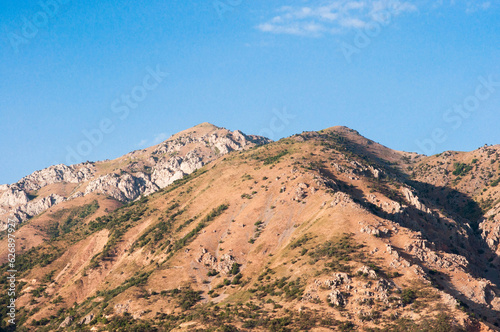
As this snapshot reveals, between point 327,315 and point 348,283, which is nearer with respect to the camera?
point 327,315

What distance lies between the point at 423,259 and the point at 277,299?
166ft

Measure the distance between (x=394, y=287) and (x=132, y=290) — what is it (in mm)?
101576

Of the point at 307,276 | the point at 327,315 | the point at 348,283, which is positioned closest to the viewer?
the point at 327,315

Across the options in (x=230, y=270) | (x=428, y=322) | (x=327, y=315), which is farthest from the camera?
(x=230, y=270)

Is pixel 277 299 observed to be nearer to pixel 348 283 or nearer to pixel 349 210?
pixel 348 283

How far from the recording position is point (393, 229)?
17925 centimetres

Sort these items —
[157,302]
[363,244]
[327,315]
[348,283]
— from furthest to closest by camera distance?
[157,302] → [363,244] → [348,283] → [327,315]

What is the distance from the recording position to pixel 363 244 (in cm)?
16938

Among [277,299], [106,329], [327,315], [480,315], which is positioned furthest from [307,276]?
[106,329]

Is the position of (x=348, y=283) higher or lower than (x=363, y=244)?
lower

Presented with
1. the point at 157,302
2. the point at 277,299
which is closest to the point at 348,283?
the point at 277,299

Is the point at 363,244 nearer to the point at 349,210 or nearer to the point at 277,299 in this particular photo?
the point at 349,210

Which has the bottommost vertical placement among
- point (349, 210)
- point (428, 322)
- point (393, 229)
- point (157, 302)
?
point (428, 322)

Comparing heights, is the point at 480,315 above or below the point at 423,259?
below
